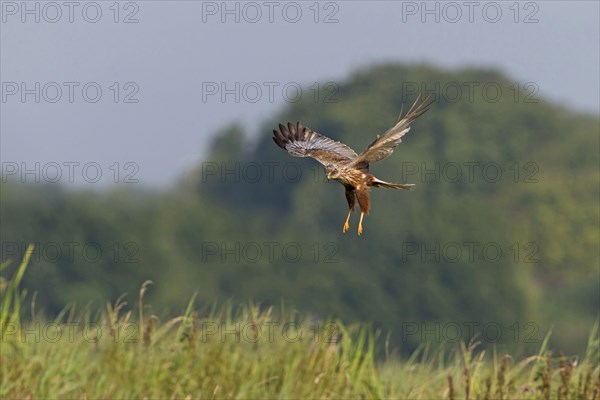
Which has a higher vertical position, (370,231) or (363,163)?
(363,163)

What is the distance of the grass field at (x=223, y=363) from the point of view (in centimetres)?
872

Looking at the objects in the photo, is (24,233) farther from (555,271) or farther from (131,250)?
(555,271)

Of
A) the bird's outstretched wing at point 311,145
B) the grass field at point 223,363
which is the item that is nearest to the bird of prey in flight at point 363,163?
the bird's outstretched wing at point 311,145

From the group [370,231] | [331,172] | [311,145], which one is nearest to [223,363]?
[311,145]

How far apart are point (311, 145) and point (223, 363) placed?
154 inches

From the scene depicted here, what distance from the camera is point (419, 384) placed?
9188mm

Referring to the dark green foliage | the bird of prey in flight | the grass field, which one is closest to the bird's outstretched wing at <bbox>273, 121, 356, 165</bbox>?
the bird of prey in flight

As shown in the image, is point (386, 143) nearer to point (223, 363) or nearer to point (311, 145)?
point (311, 145)

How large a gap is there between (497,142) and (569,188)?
6852 millimetres

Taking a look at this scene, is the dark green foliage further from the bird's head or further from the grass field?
the bird's head

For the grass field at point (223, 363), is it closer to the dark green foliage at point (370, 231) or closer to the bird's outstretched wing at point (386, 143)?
the bird's outstretched wing at point (386, 143)

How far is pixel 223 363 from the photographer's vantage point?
9008 mm

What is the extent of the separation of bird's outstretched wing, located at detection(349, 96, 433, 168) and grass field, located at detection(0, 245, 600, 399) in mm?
4287

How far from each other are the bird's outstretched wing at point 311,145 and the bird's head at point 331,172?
0.27 ft
